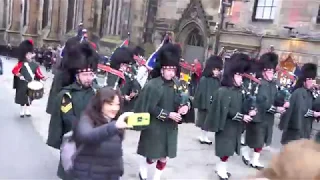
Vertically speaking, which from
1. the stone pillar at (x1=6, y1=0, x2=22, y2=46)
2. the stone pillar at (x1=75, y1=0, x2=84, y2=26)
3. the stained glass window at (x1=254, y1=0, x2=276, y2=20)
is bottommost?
the stone pillar at (x1=6, y1=0, x2=22, y2=46)

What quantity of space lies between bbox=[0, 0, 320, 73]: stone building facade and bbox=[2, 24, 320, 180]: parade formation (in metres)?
5.66

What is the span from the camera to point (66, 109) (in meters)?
4.60

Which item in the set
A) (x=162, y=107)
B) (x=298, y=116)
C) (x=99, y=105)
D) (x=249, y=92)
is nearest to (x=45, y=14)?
(x=249, y=92)

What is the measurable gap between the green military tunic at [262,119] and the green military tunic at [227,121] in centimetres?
79

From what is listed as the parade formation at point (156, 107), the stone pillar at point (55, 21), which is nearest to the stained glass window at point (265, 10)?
the parade formation at point (156, 107)

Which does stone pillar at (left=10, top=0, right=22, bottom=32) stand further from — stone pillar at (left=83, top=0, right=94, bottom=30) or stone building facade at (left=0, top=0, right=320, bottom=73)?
stone pillar at (left=83, top=0, right=94, bottom=30)

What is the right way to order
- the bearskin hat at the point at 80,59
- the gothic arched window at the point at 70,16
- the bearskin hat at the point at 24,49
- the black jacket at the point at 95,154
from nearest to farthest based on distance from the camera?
the black jacket at the point at 95,154 < the bearskin hat at the point at 80,59 < the bearskin hat at the point at 24,49 < the gothic arched window at the point at 70,16

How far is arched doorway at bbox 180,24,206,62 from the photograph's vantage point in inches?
709

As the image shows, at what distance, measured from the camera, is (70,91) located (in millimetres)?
4699

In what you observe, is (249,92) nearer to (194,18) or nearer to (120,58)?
(120,58)

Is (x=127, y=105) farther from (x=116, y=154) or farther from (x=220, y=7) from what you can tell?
(x=220, y=7)

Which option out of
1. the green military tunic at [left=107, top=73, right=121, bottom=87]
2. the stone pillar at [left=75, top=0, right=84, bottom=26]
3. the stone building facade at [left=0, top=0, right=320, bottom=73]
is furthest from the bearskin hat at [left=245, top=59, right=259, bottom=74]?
the stone pillar at [left=75, top=0, right=84, bottom=26]

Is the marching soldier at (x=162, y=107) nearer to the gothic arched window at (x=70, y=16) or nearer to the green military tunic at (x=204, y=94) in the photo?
the green military tunic at (x=204, y=94)

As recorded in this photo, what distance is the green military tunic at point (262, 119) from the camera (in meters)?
7.27
